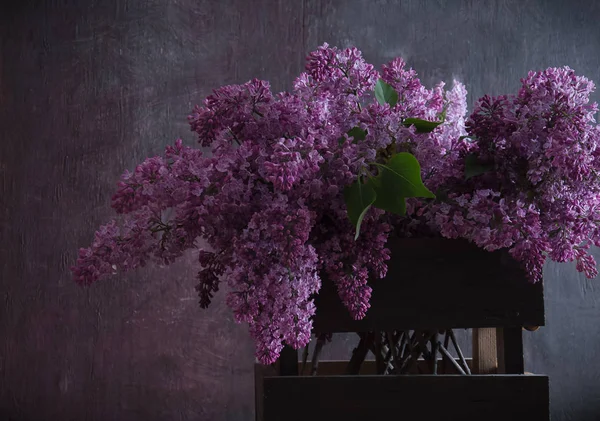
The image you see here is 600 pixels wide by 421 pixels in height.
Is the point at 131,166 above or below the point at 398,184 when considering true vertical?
above

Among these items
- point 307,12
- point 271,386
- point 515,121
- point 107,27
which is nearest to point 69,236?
point 107,27

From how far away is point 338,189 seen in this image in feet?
2.20

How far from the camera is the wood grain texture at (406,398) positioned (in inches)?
27.9

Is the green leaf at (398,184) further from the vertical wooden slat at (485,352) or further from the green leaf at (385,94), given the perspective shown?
the vertical wooden slat at (485,352)

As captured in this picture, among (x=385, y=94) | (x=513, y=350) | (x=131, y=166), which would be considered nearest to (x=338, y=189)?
(x=385, y=94)

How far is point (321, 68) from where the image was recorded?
74cm

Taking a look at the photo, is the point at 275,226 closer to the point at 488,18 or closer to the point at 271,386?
the point at 271,386

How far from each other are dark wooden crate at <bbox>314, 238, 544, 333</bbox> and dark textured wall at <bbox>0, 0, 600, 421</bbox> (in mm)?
1435

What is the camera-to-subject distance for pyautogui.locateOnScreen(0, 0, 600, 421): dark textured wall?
6.84 feet

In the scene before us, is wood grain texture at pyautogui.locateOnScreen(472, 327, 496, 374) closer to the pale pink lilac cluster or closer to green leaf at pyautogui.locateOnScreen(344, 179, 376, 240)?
the pale pink lilac cluster

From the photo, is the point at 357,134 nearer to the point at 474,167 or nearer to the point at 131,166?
the point at 474,167

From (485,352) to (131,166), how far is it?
1.52m

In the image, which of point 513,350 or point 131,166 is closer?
point 513,350

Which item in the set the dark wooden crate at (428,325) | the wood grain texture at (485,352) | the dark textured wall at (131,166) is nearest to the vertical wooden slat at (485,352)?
the wood grain texture at (485,352)
